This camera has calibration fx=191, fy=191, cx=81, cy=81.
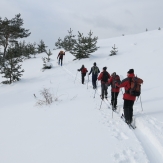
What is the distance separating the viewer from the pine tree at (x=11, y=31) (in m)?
30.3

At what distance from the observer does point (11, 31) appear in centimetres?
3091

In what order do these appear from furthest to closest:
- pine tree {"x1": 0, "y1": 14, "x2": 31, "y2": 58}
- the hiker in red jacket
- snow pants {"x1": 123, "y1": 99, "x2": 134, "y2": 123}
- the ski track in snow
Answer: pine tree {"x1": 0, "y1": 14, "x2": 31, "y2": 58} < snow pants {"x1": 123, "y1": 99, "x2": 134, "y2": 123} < the hiker in red jacket < the ski track in snow

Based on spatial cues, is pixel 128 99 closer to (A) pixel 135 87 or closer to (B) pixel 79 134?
(A) pixel 135 87

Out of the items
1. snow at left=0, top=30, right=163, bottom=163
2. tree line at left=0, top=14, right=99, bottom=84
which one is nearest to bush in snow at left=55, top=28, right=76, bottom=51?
tree line at left=0, top=14, right=99, bottom=84

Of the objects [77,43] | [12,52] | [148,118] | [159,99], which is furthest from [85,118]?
[77,43]

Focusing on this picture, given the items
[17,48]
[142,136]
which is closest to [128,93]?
[142,136]

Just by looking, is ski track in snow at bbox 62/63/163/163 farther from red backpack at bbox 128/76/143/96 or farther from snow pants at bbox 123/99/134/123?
red backpack at bbox 128/76/143/96

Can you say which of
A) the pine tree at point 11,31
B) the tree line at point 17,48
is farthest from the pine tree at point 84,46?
the pine tree at point 11,31

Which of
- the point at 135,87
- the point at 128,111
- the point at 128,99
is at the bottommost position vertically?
the point at 128,111

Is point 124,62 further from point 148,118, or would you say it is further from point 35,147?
point 35,147

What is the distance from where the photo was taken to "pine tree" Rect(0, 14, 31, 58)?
30.3m

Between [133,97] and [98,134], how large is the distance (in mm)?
1955

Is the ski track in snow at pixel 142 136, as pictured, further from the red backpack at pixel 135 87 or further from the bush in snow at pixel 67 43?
the bush in snow at pixel 67 43

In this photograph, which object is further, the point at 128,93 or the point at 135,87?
the point at 128,93
